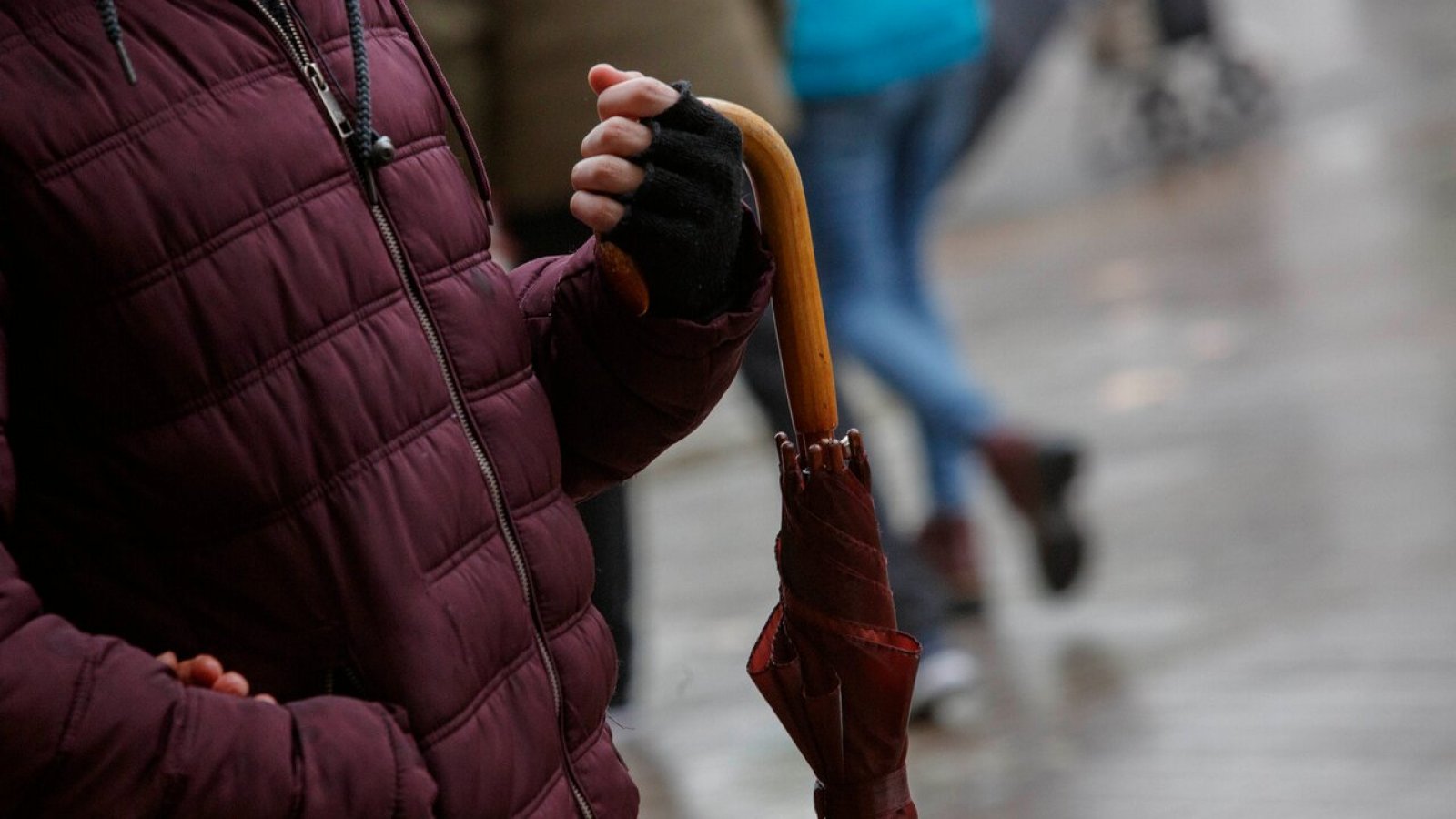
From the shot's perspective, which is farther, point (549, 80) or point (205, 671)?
point (549, 80)

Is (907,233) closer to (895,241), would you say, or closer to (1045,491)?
(895,241)

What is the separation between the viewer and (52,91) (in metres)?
1.58

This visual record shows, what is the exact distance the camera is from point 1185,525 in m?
6.02

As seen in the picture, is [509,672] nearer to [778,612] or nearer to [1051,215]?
[778,612]

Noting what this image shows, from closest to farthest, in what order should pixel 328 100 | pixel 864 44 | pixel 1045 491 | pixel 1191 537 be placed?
pixel 328 100, pixel 864 44, pixel 1045 491, pixel 1191 537

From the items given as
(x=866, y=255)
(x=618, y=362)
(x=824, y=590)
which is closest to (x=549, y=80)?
(x=866, y=255)

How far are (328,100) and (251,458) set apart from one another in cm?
32

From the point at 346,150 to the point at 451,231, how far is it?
0.14 metres

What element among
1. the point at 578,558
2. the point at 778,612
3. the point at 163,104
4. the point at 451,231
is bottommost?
the point at 778,612

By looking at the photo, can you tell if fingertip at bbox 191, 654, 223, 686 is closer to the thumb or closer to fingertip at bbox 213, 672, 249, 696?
fingertip at bbox 213, 672, 249, 696

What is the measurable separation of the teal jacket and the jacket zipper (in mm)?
3431

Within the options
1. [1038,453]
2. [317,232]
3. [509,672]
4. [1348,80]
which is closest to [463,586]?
[509,672]

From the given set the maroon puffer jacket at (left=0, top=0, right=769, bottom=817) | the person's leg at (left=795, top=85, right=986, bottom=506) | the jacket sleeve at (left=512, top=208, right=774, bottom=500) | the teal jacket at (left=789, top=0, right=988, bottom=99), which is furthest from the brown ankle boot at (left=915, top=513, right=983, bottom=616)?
the maroon puffer jacket at (left=0, top=0, right=769, bottom=817)

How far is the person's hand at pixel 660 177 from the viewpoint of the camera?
1803 mm
